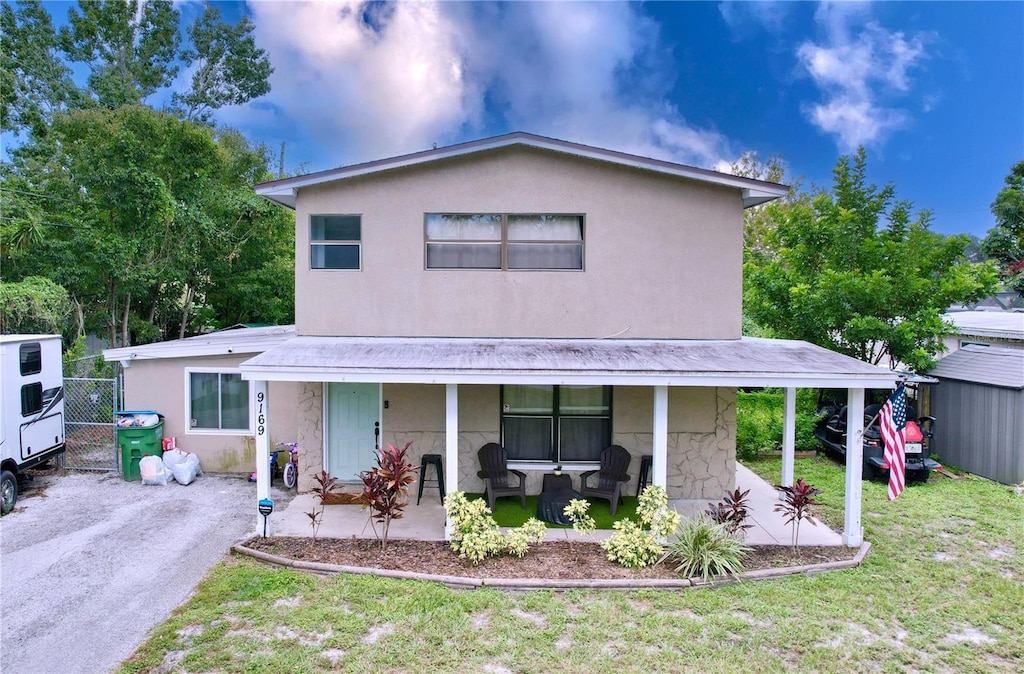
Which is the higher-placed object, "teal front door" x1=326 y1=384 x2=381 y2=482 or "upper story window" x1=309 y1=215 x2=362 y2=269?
"upper story window" x1=309 y1=215 x2=362 y2=269

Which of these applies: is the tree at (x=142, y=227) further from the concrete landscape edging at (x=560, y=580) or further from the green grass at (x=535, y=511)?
the green grass at (x=535, y=511)

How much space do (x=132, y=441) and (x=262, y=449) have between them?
4490mm

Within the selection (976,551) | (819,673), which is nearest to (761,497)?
(976,551)

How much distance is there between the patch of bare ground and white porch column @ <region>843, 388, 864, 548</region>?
26 cm

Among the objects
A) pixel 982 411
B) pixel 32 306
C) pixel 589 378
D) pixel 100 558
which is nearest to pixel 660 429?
pixel 589 378

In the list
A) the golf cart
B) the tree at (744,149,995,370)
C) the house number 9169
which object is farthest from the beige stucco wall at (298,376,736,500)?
Result: the tree at (744,149,995,370)

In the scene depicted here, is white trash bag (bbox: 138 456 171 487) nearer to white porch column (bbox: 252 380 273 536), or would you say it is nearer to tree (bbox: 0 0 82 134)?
white porch column (bbox: 252 380 273 536)

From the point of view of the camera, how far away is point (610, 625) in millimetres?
5496

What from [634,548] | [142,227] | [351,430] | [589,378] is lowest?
[634,548]

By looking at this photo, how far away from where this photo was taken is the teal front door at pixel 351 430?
9727 mm

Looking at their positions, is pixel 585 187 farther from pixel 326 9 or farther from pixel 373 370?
pixel 326 9

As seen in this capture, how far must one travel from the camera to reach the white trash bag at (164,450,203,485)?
33.2 feet

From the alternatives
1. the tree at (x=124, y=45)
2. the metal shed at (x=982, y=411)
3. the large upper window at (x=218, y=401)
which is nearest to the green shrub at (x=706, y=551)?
the metal shed at (x=982, y=411)

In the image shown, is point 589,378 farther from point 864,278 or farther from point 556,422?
point 864,278
